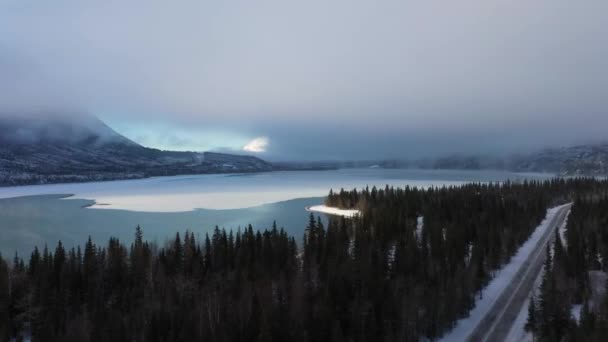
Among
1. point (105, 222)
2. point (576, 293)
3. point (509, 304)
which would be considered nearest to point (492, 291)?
point (509, 304)

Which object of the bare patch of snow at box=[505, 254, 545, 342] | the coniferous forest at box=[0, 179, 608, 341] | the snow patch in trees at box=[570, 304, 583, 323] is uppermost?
the coniferous forest at box=[0, 179, 608, 341]

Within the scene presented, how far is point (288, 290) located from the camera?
116 feet

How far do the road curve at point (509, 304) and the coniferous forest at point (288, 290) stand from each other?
5.83 ft

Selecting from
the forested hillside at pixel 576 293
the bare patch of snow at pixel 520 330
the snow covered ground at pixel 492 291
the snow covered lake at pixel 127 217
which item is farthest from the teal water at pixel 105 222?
the bare patch of snow at pixel 520 330

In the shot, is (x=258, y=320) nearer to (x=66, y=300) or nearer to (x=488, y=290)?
(x=66, y=300)

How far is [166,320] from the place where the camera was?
28.7 meters

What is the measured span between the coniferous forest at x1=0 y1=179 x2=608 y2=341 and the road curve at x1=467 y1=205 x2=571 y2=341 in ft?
5.83

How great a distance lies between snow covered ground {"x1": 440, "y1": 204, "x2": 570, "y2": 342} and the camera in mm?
28353

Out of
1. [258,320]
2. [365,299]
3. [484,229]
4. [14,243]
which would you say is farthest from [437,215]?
[14,243]

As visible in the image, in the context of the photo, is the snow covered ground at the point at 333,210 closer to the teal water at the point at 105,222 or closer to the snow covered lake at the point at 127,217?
the snow covered lake at the point at 127,217

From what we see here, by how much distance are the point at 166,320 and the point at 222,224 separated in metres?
50.9

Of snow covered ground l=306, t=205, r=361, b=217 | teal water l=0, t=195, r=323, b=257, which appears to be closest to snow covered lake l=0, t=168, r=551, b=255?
teal water l=0, t=195, r=323, b=257

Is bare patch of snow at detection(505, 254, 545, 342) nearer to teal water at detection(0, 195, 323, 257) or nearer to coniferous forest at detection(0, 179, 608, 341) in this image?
coniferous forest at detection(0, 179, 608, 341)

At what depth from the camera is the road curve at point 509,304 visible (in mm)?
27375
